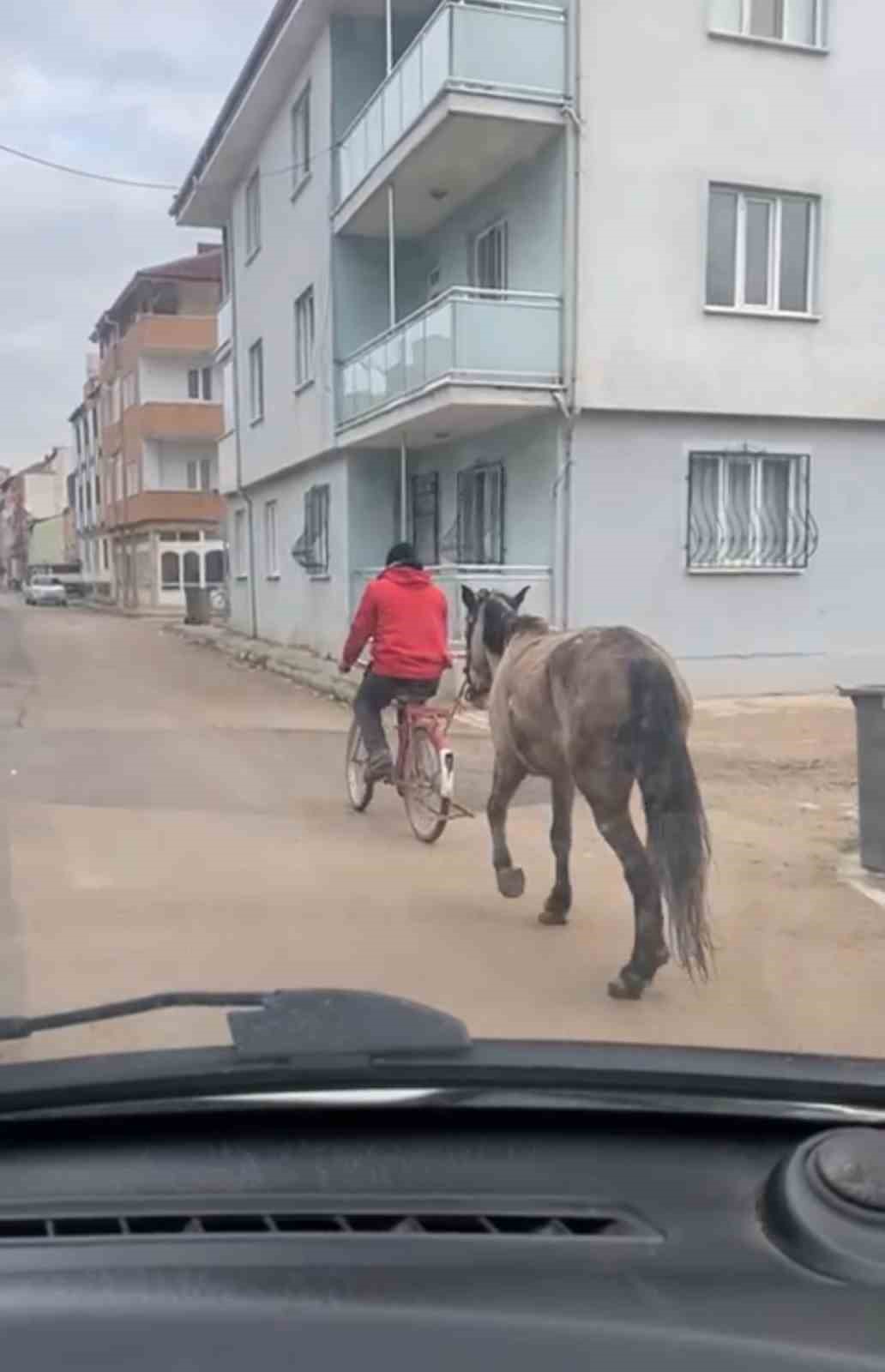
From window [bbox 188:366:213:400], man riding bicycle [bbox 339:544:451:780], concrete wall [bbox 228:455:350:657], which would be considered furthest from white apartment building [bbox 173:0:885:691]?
window [bbox 188:366:213:400]

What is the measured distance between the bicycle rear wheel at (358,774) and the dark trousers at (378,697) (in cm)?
20

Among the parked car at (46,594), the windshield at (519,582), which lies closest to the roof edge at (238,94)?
the windshield at (519,582)

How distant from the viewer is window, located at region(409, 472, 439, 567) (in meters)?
19.3

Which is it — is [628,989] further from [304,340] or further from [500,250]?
[304,340]

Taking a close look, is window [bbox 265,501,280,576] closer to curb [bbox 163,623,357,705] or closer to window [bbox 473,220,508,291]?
curb [bbox 163,623,357,705]

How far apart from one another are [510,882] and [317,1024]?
4.55 m

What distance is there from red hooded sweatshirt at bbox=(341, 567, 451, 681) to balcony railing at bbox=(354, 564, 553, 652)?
19.5 ft

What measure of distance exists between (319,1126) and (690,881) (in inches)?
133

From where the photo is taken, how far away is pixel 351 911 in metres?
6.52

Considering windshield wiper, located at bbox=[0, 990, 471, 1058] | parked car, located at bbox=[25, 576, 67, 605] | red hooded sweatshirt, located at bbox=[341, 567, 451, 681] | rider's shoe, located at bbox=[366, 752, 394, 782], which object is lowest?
parked car, located at bbox=[25, 576, 67, 605]

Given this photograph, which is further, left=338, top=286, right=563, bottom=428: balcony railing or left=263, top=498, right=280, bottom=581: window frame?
left=263, top=498, right=280, bottom=581: window frame

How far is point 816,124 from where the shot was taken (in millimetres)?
15398

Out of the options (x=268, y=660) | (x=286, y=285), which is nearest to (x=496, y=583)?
(x=268, y=660)

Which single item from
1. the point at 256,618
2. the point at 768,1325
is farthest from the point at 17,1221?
the point at 256,618
